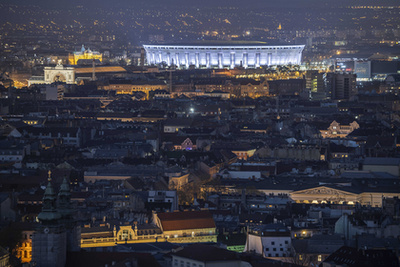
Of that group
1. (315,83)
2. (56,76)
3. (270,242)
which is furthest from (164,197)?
(56,76)

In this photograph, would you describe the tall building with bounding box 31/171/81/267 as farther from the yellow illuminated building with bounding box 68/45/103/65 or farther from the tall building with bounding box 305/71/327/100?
the yellow illuminated building with bounding box 68/45/103/65

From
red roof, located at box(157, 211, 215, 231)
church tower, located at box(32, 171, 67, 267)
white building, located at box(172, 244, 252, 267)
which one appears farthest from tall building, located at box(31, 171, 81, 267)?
red roof, located at box(157, 211, 215, 231)

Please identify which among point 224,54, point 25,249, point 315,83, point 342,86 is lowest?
point 25,249

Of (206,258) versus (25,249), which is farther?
(25,249)

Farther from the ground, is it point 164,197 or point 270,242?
point 164,197

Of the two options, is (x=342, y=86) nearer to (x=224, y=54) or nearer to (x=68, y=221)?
(x=224, y=54)

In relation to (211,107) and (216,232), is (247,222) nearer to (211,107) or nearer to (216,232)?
(216,232)
